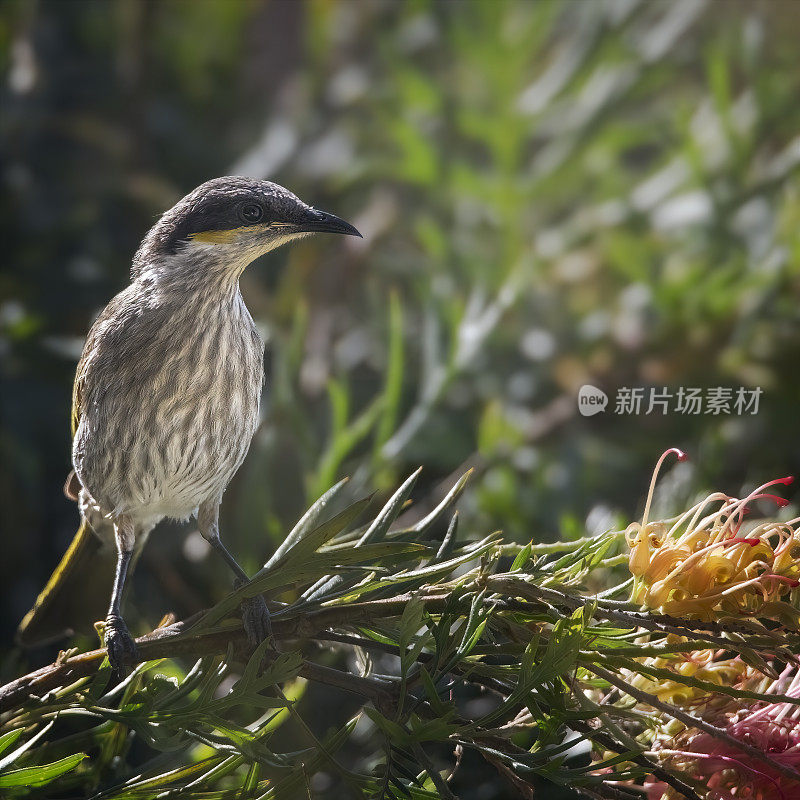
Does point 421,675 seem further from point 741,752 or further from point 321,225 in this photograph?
point 321,225

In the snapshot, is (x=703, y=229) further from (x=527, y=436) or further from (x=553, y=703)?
(x=553, y=703)

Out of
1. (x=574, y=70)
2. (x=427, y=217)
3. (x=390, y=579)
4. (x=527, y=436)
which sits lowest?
(x=527, y=436)

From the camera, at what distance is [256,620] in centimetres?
38

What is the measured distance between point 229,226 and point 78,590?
11.2 inches

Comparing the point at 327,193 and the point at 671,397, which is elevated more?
the point at 327,193

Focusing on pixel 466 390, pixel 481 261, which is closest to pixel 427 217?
pixel 481 261

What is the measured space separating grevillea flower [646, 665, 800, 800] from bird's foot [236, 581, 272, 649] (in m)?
0.17

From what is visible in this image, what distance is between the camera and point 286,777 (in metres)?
0.37

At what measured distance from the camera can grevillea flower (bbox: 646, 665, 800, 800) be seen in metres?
0.35

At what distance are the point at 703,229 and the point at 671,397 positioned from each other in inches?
14.2

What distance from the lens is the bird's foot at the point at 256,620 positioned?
1.23ft

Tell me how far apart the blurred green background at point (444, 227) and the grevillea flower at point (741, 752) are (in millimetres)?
323

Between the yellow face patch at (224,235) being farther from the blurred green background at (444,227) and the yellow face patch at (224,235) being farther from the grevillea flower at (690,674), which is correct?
the grevillea flower at (690,674)

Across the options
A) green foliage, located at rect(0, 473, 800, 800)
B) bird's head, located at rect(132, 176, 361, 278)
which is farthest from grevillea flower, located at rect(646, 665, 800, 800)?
bird's head, located at rect(132, 176, 361, 278)
